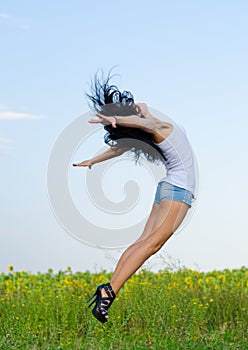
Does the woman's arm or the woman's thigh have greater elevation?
the woman's arm

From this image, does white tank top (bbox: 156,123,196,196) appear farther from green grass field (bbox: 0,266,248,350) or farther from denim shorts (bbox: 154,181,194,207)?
green grass field (bbox: 0,266,248,350)

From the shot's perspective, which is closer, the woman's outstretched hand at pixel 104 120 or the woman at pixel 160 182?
the woman's outstretched hand at pixel 104 120

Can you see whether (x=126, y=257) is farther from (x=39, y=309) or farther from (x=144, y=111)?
(x=39, y=309)

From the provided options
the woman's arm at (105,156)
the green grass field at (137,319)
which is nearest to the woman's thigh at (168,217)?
the woman's arm at (105,156)

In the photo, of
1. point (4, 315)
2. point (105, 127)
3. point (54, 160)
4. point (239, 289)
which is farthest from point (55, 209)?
point (239, 289)

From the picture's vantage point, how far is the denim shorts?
4996mm

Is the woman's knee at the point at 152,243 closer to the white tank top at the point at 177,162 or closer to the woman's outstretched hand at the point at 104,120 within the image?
the white tank top at the point at 177,162

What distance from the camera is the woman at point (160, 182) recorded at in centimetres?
494

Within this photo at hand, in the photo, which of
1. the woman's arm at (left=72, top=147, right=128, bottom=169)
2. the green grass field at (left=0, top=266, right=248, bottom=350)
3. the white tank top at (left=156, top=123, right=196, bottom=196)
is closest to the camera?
the white tank top at (left=156, top=123, right=196, bottom=196)

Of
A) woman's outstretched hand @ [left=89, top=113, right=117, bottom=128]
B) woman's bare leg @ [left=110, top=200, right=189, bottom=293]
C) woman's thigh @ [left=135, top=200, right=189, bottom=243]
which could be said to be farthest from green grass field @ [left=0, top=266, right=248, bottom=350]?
woman's outstretched hand @ [left=89, top=113, right=117, bottom=128]

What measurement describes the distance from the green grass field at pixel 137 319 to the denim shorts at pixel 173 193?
1.59 metres

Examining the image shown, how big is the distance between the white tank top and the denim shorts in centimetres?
3

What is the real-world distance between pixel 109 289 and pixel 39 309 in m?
2.18

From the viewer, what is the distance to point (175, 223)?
499 cm
